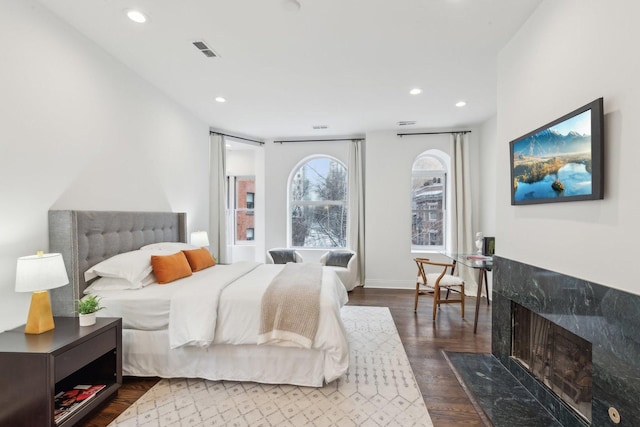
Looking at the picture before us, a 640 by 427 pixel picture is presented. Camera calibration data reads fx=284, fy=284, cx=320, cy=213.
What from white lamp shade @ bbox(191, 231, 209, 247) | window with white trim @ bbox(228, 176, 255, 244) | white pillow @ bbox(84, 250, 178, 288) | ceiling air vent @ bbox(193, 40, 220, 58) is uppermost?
ceiling air vent @ bbox(193, 40, 220, 58)

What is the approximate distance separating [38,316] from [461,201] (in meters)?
5.24

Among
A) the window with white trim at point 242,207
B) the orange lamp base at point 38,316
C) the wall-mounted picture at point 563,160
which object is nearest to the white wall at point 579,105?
the wall-mounted picture at point 563,160

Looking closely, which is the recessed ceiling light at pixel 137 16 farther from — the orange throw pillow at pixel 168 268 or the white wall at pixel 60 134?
the orange throw pillow at pixel 168 268

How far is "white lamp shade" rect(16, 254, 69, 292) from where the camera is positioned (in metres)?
1.73

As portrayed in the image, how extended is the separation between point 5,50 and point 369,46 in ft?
8.68

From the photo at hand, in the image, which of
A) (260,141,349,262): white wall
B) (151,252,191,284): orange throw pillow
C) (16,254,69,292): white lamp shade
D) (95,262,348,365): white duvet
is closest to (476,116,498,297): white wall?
(260,141,349,262): white wall

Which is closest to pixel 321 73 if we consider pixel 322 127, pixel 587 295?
pixel 322 127

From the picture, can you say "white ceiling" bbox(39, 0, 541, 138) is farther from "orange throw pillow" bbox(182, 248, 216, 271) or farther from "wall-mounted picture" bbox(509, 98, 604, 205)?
"orange throw pillow" bbox(182, 248, 216, 271)

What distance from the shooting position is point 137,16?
2.20m

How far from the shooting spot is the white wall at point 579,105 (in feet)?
4.37

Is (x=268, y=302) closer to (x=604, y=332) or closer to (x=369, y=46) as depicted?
(x=604, y=332)

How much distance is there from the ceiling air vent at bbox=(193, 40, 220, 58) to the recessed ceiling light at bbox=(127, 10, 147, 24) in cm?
40

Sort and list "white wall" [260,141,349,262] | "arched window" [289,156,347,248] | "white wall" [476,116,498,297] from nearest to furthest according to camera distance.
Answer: "white wall" [476,116,498,297] → "white wall" [260,141,349,262] → "arched window" [289,156,347,248]

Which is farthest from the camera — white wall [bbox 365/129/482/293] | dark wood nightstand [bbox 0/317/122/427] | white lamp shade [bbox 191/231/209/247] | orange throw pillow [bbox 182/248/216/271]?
white wall [bbox 365/129/482/293]
